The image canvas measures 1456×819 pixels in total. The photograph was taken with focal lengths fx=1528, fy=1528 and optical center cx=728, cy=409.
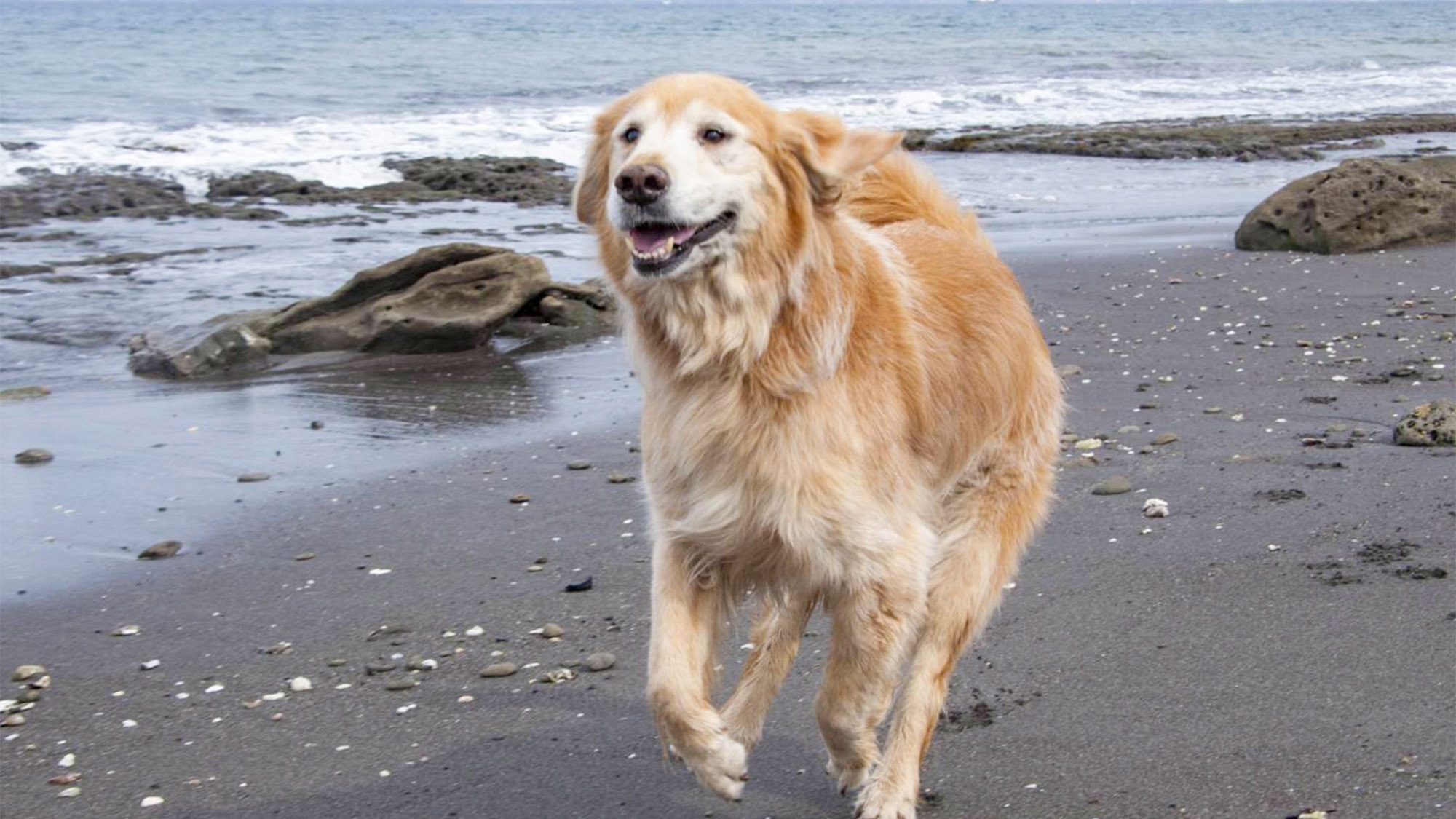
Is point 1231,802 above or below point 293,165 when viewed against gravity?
above

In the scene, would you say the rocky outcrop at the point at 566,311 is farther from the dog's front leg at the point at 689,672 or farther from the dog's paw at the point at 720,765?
the dog's paw at the point at 720,765

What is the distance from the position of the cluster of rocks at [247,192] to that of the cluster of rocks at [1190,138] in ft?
23.7

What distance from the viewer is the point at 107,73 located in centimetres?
3541

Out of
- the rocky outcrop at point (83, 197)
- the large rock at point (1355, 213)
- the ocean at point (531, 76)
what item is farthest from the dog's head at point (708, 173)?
the ocean at point (531, 76)

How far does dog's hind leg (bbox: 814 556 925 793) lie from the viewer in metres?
3.59

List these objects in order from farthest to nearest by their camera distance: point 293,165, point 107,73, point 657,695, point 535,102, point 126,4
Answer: point 126,4
point 107,73
point 535,102
point 293,165
point 657,695

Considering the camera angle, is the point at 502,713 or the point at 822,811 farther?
the point at 502,713

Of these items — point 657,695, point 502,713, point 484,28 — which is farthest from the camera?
point 484,28

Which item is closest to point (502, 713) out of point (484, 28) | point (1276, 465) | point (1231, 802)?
point (1231, 802)

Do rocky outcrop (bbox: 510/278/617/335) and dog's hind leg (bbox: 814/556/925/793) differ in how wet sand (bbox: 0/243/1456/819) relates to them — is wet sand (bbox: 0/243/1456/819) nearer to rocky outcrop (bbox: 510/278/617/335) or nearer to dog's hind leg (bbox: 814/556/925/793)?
dog's hind leg (bbox: 814/556/925/793)

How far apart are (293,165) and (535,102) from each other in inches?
455

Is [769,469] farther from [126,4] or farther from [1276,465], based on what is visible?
[126,4]

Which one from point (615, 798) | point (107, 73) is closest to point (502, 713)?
point (615, 798)

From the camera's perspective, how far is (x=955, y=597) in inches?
156
